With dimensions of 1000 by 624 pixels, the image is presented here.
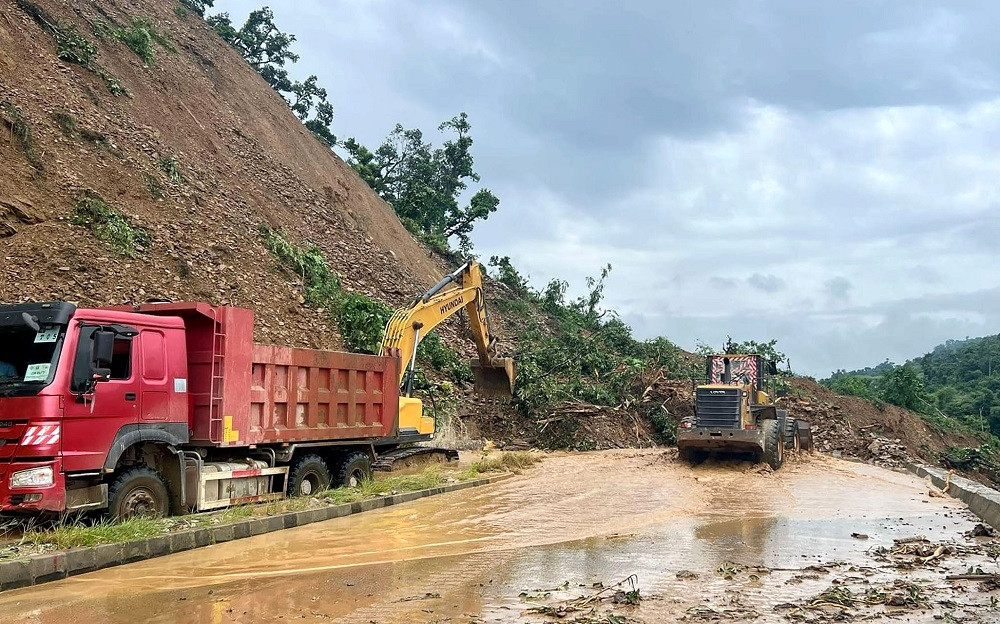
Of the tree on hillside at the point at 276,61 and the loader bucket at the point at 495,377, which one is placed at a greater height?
the tree on hillside at the point at 276,61

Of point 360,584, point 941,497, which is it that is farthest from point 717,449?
point 360,584

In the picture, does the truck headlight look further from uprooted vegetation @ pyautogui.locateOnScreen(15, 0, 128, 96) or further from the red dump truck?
uprooted vegetation @ pyautogui.locateOnScreen(15, 0, 128, 96)

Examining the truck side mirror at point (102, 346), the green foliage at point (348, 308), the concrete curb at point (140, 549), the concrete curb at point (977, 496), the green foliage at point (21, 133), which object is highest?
the green foliage at point (21, 133)

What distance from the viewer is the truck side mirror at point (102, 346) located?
9.59m

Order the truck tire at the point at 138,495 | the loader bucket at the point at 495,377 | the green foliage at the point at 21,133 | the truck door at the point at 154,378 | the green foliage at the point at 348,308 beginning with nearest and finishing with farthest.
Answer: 1. the truck tire at the point at 138,495
2. the truck door at the point at 154,378
3. the green foliage at the point at 21,133
4. the green foliage at the point at 348,308
5. the loader bucket at the point at 495,377

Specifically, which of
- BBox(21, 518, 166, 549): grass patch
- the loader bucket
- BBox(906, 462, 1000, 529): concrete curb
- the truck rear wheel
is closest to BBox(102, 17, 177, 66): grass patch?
the loader bucket

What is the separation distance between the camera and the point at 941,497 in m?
16.9

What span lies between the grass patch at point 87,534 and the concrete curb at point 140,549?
0.38 ft

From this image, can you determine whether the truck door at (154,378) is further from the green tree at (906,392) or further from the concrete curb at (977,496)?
the green tree at (906,392)

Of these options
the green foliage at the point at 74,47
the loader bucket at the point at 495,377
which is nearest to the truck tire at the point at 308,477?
the loader bucket at the point at 495,377

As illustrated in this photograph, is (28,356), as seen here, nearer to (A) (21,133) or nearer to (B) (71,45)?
(A) (21,133)

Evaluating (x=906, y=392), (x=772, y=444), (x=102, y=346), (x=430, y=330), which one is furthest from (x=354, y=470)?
(x=906, y=392)

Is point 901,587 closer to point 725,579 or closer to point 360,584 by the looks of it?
point 725,579

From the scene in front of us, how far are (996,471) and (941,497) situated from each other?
12474 millimetres
